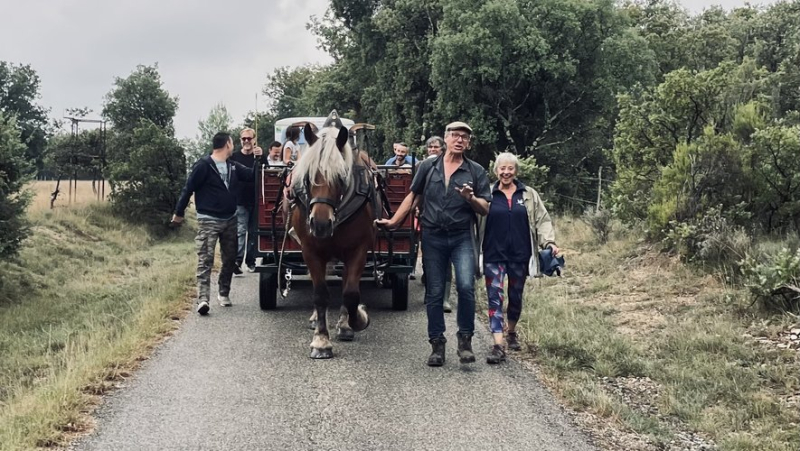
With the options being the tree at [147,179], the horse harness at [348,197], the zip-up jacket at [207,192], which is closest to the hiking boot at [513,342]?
the horse harness at [348,197]

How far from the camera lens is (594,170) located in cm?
2848

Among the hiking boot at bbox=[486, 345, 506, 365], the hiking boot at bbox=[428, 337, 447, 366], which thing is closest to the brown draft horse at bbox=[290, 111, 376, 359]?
the hiking boot at bbox=[428, 337, 447, 366]

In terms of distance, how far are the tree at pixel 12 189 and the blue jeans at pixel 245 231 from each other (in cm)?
406

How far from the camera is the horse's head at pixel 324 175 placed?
19.1 ft

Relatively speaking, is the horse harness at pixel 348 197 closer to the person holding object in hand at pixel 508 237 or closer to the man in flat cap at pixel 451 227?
the man in flat cap at pixel 451 227

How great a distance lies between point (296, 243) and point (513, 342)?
272cm

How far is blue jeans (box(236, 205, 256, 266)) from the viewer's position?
867 cm

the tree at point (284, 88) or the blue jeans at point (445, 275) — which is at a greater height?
the tree at point (284, 88)

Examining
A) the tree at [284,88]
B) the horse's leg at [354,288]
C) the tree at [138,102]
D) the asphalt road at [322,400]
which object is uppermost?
the tree at [284,88]

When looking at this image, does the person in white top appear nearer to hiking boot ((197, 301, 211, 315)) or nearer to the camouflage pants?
the camouflage pants

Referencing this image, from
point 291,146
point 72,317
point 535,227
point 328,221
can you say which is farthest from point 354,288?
point 72,317

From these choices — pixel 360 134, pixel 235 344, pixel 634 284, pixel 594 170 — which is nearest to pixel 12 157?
pixel 360 134

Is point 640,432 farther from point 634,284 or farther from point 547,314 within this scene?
point 634,284

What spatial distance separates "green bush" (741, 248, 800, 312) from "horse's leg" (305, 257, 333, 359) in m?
4.05
